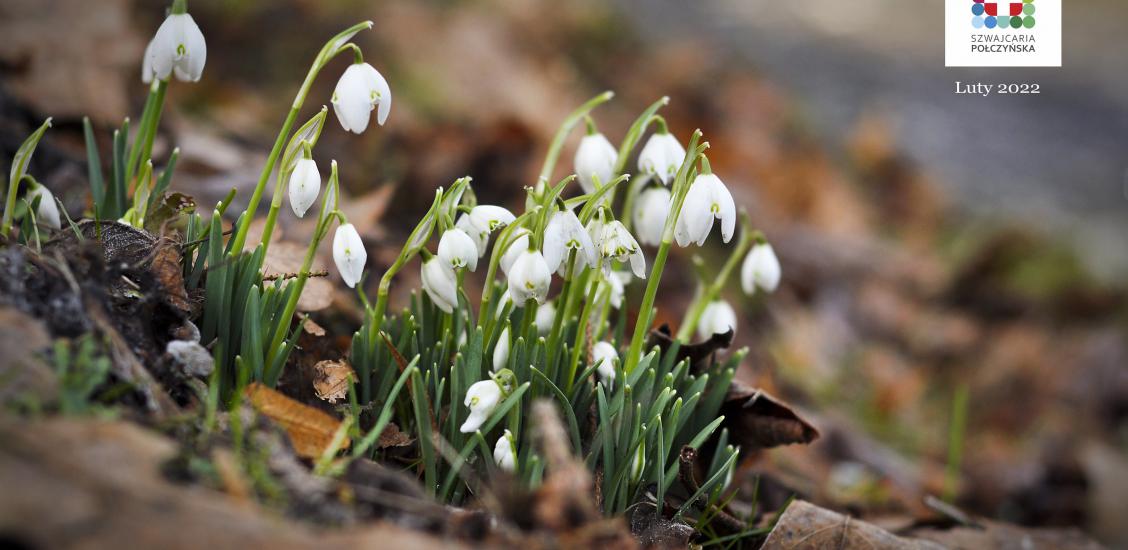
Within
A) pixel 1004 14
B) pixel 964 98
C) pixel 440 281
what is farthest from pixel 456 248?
pixel 964 98

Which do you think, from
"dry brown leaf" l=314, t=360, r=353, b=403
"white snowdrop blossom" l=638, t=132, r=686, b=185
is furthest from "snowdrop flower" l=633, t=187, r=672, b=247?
"dry brown leaf" l=314, t=360, r=353, b=403

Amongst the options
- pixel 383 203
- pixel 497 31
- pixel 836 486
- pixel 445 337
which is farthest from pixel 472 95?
pixel 445 337

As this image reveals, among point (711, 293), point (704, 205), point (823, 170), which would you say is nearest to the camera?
point (704, 205)

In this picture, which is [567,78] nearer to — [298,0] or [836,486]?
[298,0]

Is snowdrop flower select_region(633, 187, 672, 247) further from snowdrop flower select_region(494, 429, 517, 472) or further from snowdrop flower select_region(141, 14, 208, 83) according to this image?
snowdrop flower select_region(141, 14, 208, 83)

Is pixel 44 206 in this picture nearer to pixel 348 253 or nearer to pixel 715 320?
pixel 348 253

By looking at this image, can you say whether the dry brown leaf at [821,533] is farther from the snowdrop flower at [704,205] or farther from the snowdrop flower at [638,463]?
the snowdrop flower at [704,205]
